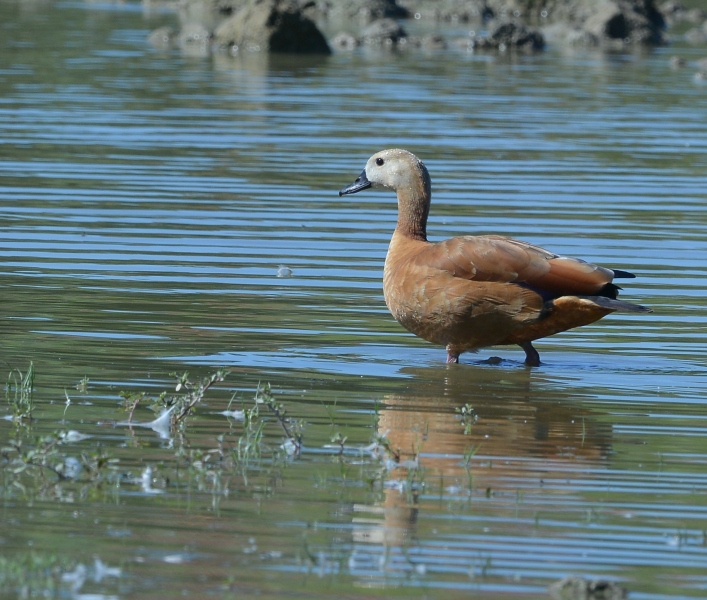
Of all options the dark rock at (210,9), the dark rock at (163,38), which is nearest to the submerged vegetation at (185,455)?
the dark rock at (163,38)

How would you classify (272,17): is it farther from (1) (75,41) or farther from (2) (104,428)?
(2) (104,428)

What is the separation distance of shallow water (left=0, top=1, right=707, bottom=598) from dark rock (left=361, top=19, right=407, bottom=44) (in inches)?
600

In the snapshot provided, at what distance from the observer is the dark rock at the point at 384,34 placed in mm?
35969

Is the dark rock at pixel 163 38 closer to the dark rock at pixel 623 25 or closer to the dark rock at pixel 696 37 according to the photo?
the dark rock at pixel 623 25

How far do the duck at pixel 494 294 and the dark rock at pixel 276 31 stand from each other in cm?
2311

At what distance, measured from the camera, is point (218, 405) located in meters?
7.26

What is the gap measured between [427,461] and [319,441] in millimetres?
535

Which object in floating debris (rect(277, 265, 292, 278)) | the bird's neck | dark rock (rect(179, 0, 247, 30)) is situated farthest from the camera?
dark rock (rect(179, 0, 247, 30))

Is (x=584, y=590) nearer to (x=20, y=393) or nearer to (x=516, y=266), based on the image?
(x=20, y=393)

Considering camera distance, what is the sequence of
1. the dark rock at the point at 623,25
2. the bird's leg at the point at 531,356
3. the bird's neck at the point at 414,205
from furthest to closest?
the dark rock at the point at 623,25, the bird's neck at the point at 414,205, the bird's leg at the point at 531,356

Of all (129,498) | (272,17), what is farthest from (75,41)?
(129,498)

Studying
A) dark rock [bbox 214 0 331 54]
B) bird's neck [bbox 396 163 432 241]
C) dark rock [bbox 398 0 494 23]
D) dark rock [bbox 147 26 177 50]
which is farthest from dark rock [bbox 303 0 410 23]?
bird's neck [bbox 396 163 432 241]

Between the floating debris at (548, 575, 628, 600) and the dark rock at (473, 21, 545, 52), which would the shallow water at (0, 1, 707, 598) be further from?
the dark rock at (473, 21, 545, 52)

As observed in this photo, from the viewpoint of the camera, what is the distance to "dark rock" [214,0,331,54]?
103 feet
